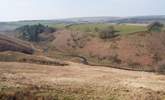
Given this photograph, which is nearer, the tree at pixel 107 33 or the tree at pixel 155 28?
the tree at pixel 155 28

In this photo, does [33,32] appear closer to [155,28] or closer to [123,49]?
[123,49]

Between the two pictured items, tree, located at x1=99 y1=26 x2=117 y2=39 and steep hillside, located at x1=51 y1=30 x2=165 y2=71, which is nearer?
steep hillside, located at x1=51 y1=30 x2=165 y2=71

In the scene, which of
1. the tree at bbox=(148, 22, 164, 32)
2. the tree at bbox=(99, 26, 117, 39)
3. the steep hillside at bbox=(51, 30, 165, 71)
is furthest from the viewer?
the tree at bbox=(99, 26, 117, 39)

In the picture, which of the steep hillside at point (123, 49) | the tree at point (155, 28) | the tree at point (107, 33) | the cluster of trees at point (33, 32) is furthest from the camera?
the cluster of trees at point (33, 32)

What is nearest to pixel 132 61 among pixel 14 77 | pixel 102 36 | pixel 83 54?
pixel 83 54

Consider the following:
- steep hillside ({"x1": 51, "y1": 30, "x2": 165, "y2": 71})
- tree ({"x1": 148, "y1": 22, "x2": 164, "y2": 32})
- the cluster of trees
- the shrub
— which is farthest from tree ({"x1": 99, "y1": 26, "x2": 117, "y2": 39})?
the shrub

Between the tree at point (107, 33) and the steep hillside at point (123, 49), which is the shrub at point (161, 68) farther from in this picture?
the tree at point (107, 33)

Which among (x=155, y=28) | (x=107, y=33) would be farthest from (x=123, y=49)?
(x=155, y=28)

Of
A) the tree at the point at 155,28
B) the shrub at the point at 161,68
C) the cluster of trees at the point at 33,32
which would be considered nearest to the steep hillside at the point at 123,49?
the tree at the point at 155,28

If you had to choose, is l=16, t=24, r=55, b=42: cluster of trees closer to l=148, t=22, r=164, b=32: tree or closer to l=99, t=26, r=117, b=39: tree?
l=99, t=26, r=117, b=39: tree

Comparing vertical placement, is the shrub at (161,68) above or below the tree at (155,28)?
below

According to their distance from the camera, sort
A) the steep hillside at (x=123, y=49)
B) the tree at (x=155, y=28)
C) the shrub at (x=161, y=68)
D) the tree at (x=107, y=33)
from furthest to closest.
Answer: the tree at (x=107, y=33) → the tree at (x=155, y=28) → the steep hillside at (x=123, y=49) → the shrub at (x=161, y=68)

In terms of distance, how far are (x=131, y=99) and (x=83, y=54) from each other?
56.9m

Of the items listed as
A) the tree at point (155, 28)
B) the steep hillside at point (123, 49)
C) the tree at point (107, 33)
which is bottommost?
the steep hillside at point (123, 49)
